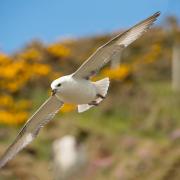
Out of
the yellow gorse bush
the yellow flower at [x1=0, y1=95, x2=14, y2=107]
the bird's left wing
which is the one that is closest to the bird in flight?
the bird's left wing

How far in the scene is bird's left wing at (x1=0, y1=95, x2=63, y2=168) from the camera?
687cm

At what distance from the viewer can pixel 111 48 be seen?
6.10 meters

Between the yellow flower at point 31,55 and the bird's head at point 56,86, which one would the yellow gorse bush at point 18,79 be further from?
the bird's head at point 56,86

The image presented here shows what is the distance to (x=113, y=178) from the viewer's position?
517 inches

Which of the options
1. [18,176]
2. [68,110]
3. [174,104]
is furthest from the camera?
[68,110]

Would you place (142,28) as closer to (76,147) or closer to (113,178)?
(113,178)

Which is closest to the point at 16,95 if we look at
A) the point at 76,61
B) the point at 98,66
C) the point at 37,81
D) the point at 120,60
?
the point at 37,81

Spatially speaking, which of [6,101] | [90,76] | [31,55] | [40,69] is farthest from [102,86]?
[31,55]

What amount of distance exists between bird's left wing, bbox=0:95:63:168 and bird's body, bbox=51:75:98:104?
825 millimetres

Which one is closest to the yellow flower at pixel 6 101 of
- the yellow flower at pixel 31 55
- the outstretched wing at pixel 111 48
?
the yellow flower at pixel 31 55

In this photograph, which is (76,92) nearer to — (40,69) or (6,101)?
(6,101)

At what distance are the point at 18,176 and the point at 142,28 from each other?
6.31 meters

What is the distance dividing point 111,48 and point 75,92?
1.72 ft

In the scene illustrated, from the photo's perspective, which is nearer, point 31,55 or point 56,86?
point 56,86
